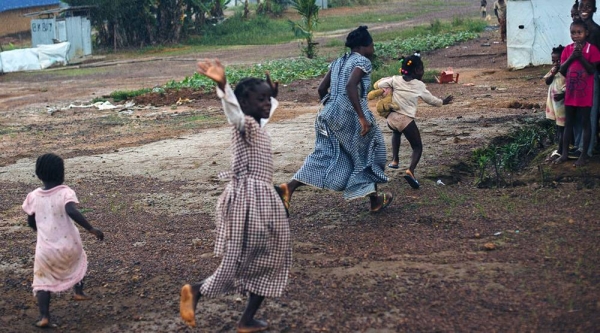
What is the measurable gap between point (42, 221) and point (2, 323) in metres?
0.70

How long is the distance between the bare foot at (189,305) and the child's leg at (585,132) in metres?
4.52

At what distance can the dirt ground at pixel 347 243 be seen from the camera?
4664 mm

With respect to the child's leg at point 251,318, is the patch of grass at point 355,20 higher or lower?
higher

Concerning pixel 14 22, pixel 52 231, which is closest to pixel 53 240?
pixel 52 231

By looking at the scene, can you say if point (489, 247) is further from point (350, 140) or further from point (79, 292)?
point (79, 292)

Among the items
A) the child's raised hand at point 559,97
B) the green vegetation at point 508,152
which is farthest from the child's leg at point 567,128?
the green vegetation at point 508,152

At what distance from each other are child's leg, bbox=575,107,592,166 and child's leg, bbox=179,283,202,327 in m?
4.50

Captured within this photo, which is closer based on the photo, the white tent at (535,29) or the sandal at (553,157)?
the sandal at (553,157)

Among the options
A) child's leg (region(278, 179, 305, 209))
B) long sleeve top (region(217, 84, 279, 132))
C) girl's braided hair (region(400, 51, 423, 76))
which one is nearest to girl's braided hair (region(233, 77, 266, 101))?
long sleeve top (region(217, 84, 279, 132))

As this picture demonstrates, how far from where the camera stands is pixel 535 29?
58.2 ft

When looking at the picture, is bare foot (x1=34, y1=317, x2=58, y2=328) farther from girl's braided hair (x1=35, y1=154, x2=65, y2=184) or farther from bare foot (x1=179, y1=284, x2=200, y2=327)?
bare foot (x1=179, y1=284, x2=200, y2=327)

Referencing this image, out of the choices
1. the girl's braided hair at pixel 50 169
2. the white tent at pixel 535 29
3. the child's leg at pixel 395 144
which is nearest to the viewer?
the girl's braided hair at pixel 50 169

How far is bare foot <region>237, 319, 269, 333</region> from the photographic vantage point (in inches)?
177

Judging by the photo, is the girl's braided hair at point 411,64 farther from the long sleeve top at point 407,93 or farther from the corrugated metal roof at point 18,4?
the corrugated metal roof at point 18,4
